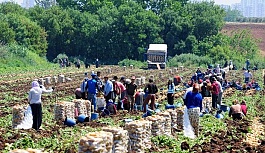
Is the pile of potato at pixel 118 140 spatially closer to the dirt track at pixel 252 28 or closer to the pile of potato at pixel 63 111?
the pile of potato at pixel 63 111

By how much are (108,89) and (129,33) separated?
1904 inches

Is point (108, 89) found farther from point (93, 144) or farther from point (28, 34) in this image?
point (28, 34)

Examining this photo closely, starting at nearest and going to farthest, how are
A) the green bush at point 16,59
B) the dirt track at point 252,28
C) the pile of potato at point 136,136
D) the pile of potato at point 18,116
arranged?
the pile of potato at point 136,136 < the pile of potato at point 18,116 < the green bush at point 16,59 < the dirt track at point 252,28

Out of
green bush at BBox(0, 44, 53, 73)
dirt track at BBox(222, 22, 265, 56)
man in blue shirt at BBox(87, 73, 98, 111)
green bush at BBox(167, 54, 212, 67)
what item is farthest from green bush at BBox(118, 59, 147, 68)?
dirt track at BBox(222, 22, 265, 56)

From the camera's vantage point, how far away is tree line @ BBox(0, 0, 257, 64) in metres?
68.0

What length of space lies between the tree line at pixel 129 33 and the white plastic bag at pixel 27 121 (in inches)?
1940

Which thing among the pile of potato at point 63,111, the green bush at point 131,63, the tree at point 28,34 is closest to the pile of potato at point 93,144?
the pile of potato at point 63,111

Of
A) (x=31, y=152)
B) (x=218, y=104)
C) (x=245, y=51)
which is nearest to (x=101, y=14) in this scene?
(x=245, y=51)

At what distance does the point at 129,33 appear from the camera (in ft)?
223

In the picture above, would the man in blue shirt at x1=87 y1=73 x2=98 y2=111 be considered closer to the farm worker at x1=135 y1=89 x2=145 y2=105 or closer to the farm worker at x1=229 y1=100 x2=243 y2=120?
the farm worker at x1=135 y1=89 x2=145 y2=105

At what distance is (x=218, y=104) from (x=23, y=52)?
3525cm

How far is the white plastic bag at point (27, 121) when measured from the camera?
15.8m

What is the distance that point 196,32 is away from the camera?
232 feet

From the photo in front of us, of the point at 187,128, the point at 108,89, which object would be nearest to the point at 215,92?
the point at 108,89
